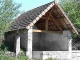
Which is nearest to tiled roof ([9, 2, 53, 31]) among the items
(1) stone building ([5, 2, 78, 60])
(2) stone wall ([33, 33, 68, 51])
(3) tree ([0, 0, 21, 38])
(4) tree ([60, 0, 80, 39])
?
(1) stone building ([5, 2, 78, 60])

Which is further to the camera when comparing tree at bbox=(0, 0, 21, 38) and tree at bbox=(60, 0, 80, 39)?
tree at bbox=(60, 0, 80, 39)

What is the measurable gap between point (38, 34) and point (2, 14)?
12642mm

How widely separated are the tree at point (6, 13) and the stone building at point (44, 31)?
11.9 feet

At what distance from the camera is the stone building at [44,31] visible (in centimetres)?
1623

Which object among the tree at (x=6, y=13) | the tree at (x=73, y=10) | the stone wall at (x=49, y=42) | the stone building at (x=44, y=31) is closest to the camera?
the tree at (x=6, y=13)

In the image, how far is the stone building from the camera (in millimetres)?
16234

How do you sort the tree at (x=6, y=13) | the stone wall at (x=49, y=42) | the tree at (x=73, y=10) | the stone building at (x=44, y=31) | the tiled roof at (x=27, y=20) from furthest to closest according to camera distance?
the tree at (x=73, y=10) < the stone wall at (x=49, y=42) < the tiled roof at (x=27, y=20) < the stone building at (x=44, y=31) < the tree at (x=6, y=13)

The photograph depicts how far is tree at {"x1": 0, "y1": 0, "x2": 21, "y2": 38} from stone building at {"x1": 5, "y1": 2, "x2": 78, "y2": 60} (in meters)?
3.62

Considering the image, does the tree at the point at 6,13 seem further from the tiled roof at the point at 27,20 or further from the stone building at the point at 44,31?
the tiled roof at the point at 27,20

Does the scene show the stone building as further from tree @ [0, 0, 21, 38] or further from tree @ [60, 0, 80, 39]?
tree @ [60, 0, 80, 39]

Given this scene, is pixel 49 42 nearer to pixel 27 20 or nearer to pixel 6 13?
pixel 27 20

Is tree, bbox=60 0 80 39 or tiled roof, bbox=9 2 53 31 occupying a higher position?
tree, bbox=60 0 80 39

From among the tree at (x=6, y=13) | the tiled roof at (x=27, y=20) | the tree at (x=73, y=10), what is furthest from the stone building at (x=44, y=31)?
the tree at (x=73, y=10)

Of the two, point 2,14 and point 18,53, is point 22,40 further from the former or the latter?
point 2,14
